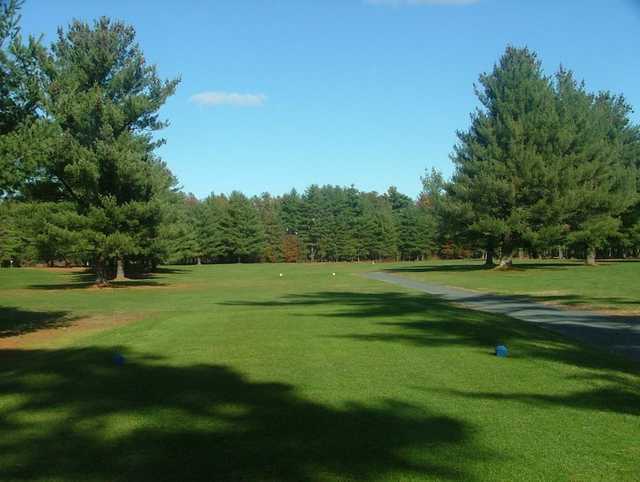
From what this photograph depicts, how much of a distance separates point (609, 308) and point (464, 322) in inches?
311

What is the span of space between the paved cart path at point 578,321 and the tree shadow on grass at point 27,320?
14.5 m

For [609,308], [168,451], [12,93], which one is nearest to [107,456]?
[168,451]

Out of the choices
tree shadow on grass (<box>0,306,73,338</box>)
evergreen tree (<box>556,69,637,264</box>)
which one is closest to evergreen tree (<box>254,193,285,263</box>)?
evergreen tree (<box>556,69,637,264</box>)

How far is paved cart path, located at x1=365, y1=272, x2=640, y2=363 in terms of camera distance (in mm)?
13076

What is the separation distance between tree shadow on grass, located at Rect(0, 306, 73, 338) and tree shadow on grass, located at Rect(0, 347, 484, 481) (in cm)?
1088

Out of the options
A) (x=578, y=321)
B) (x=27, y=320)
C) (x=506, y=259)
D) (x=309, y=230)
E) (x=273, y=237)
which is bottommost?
(x=27, y=320)

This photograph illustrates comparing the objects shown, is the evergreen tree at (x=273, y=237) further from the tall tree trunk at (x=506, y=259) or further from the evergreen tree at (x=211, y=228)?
the tall tree trunk at (x=506, y=259)

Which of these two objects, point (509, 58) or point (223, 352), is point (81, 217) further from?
point (509, 58)

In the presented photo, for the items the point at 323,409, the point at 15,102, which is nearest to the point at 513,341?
the point at 323,409

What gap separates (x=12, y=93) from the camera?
16.2 m

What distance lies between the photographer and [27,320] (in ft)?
71.3

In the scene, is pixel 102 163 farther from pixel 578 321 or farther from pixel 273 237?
pixel 273 237

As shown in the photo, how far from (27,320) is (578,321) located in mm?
17791

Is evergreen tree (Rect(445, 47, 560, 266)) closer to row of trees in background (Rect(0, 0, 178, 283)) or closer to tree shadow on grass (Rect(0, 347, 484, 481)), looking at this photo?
row of trees in background (Rect(0, 0, 178, 283))
